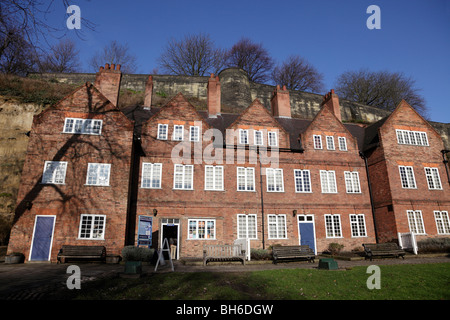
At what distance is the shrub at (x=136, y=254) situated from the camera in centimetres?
1645

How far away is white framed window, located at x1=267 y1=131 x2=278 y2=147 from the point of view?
22953 mm

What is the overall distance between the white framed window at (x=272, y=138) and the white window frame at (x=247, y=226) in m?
6.00

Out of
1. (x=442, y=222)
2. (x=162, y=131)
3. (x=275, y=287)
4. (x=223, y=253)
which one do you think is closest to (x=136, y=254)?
(x=223, y=253)

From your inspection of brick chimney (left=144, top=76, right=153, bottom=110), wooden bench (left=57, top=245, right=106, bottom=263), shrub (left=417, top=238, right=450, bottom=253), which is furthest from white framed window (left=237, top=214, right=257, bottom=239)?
brick chimney (left=144, top=76, right=153, bottom=110)

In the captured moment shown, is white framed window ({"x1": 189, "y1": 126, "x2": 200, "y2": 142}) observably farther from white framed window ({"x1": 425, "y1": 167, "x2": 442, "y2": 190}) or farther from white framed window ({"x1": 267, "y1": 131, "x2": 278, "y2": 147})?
white framed window ({"x1": 425, "y1": 167, "x2": 442, "y2": 190})

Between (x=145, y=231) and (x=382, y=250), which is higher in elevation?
(x=145, y=231)

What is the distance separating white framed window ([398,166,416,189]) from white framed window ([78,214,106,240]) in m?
22.5

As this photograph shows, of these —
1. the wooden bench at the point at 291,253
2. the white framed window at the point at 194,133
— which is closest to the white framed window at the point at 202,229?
the wooden bench at the point at 291,253

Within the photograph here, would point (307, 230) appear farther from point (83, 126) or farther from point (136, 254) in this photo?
point (83, 126)

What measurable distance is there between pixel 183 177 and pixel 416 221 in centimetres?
1819

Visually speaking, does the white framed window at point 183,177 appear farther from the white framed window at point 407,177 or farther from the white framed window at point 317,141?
the white framed window at point 407,177

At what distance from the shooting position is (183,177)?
20.6m

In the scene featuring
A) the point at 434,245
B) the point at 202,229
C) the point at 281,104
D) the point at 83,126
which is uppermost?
the point at 281,104
